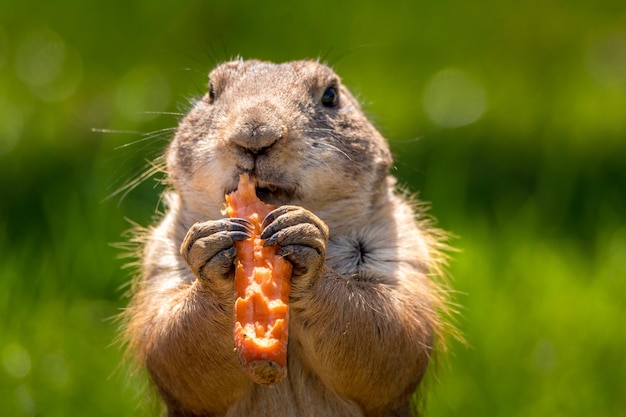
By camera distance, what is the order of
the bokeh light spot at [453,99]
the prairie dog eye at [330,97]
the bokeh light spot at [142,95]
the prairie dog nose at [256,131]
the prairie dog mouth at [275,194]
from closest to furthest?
1. the prairie dog nose at [256,131]
2. the prairie dog mouth at [275,194]
3. the prairie dog eye at [330,97]
4. the bokeh light spot at [142,95]
5. the bokeh light spot at [453,99]

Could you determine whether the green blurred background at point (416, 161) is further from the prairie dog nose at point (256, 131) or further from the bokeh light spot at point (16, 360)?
the prairie dog nose at point (256, 131)

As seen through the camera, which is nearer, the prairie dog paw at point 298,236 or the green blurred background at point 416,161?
the prairie dog paw at point 298,236

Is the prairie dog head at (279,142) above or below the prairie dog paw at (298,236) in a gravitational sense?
above

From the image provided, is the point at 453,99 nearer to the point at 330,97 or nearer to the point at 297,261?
the point at 330,97

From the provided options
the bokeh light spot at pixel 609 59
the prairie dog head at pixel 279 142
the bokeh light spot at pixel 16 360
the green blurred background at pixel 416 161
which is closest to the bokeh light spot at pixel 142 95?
the green blurred background at pixel 416 161

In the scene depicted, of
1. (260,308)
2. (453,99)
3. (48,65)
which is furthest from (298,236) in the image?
(48,65)

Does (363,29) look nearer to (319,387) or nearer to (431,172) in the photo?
(431,172)
